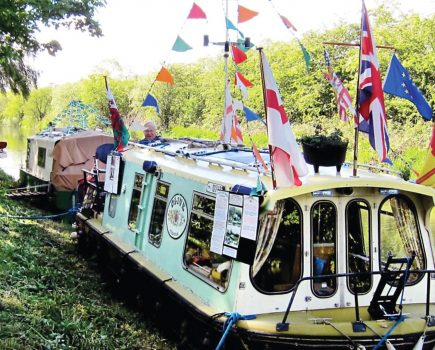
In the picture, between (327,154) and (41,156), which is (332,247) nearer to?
(327,154)

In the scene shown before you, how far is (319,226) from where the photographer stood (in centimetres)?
552

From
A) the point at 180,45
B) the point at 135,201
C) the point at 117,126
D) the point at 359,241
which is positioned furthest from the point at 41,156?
the point at 359,241

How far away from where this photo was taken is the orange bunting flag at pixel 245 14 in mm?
6993

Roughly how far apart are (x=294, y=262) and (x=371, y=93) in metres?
1.98

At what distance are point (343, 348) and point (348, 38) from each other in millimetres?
25578

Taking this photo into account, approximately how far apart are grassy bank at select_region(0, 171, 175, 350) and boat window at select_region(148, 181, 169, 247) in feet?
3.73

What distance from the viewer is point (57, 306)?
21.0ft

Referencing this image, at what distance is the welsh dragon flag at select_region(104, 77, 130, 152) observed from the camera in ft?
29.8

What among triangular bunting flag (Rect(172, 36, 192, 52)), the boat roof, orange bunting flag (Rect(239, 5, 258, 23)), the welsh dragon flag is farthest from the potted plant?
the welsh dragon flag

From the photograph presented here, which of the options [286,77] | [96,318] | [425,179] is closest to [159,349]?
[96,318]

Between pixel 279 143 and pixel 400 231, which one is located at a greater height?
pixel 279 143

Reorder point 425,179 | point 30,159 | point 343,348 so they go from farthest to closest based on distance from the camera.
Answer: point 30,159 < point 425,179 < point 343,348

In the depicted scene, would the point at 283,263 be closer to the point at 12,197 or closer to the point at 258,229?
the point at 258,229

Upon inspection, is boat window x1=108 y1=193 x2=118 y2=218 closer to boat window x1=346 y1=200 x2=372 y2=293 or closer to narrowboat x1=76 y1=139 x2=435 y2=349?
narrowboat x1=76 y1=139 x2=435 y2=349
